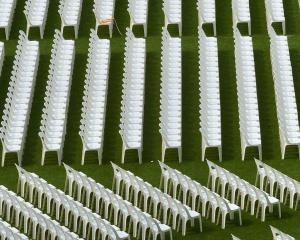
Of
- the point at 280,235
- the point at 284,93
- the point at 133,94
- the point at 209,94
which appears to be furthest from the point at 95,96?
the point at 280,235

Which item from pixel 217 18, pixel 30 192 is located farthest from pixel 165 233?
pixel 217 18

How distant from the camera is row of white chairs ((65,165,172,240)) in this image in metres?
28.2

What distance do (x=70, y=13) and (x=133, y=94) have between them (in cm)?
622

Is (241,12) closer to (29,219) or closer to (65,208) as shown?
(65,208)

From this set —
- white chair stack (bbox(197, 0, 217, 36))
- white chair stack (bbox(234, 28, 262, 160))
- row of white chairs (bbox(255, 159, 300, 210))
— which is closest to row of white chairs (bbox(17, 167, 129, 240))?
row of white chairs (bbox(255, 159, 300, 210))

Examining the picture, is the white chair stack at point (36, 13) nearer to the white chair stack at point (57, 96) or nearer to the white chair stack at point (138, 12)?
the white chair stack at point (57, 96)

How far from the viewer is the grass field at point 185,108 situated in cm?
3167

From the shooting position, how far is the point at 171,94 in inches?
1353

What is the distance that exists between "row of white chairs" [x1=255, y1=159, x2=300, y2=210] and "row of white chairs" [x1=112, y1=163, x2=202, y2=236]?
2.56 meters

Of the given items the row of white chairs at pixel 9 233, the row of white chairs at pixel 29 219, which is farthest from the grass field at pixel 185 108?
the row of white chairs at pixel 9 233

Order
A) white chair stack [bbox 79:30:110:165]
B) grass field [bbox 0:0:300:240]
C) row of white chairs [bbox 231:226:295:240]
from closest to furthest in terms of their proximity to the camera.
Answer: row of white chairs [bbox 231:226:295:240]
grass field [bbox 0:0:300:240]
white chair stack [bbox 79:30:110:165]

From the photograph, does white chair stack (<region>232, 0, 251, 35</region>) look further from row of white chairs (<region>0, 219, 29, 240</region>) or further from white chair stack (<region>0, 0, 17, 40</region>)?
row of white chairs (<region>0, 219, 29, 240</region>)

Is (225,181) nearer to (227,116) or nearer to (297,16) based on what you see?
(227,116)

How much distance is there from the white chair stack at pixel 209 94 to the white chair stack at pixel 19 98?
5.80 meters
